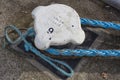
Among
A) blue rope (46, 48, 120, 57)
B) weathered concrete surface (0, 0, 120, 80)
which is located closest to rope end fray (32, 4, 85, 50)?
blue rope (46, 48, 120, 57)

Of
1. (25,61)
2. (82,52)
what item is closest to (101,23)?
(82,52)

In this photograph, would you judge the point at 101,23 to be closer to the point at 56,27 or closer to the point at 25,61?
the point at 56,27

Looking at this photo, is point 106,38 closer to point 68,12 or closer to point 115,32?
point 115,32

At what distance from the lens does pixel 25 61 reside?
1.41m

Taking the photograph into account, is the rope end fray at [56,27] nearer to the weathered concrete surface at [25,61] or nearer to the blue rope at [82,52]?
the blue rope at [82,52]

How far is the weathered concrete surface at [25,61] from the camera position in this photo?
138 cm

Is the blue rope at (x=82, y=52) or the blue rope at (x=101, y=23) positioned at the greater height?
the blue rope at (x=101, y=23)

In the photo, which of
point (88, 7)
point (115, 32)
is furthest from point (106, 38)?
point (88, 7)

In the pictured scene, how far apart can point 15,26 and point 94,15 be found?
0.43 m

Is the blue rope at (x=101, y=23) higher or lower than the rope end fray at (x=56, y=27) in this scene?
lower

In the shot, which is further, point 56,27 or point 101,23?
point 101,23

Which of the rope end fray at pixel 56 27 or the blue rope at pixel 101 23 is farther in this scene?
the blue rope at pixel 101 23

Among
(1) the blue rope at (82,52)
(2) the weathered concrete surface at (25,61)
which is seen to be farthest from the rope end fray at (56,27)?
(2) the weathered concrete surface at (25,61)

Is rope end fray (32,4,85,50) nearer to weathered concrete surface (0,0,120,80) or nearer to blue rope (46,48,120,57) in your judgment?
blue rope (46,48,120,57)
